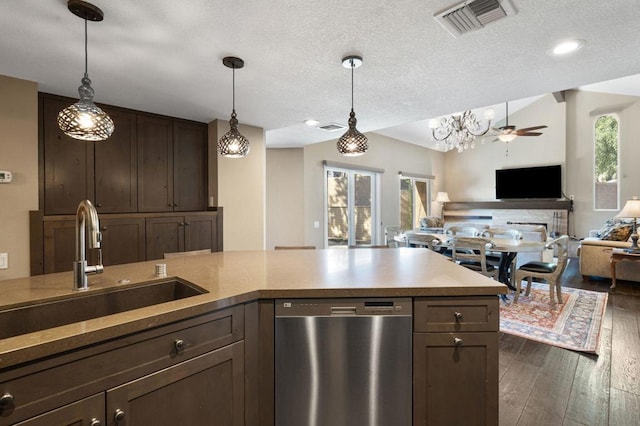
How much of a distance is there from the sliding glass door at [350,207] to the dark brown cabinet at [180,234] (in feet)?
9.56

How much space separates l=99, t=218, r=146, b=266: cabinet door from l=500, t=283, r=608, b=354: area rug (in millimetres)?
3785

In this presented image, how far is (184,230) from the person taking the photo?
351 centimetres

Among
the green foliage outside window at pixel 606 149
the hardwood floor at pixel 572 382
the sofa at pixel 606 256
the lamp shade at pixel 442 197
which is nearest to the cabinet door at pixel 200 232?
the hardwood floor at pixel 572 382

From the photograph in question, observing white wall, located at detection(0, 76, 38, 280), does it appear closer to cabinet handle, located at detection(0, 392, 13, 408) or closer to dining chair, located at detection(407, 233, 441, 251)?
cabinet handle, located at detection(0, 392, 13, 408)

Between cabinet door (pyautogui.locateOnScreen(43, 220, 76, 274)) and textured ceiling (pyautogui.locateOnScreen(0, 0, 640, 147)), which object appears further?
cabinet door (pyautogui.locateOnScreen(43, 220, 76, 274))

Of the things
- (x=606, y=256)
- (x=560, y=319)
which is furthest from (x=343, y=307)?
(x=606, y=256)

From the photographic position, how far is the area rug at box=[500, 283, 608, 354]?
2949 millimetres

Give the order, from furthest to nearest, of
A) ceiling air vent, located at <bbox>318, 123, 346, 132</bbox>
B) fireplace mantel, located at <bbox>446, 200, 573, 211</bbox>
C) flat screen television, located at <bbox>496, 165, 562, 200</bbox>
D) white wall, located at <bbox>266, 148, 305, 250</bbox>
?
flat screen television, located at <bbox>496, 165, 562, 200</bbox> < fireplace mantel, located at <bbox>446, 200, 573, 211</bbox> < white wall, located at <bbox>266, 148, 305, 250</bbox> < ceiling air vent, located at <bbox>318, 123, 346, 132</bbox>

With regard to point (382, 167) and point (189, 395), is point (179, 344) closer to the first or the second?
point (189, 395)

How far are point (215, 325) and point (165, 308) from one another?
0.22m

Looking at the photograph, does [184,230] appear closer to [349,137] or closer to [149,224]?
[149,224]

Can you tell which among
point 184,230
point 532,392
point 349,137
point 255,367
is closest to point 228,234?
point 184,230

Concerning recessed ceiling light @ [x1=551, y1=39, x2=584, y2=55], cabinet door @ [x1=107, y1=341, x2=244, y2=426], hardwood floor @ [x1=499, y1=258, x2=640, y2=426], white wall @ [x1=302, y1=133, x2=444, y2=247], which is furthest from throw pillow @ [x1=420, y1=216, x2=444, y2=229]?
cabinet door @ [x1=107, y1=341, x2=244, y2=426]

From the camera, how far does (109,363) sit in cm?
106
